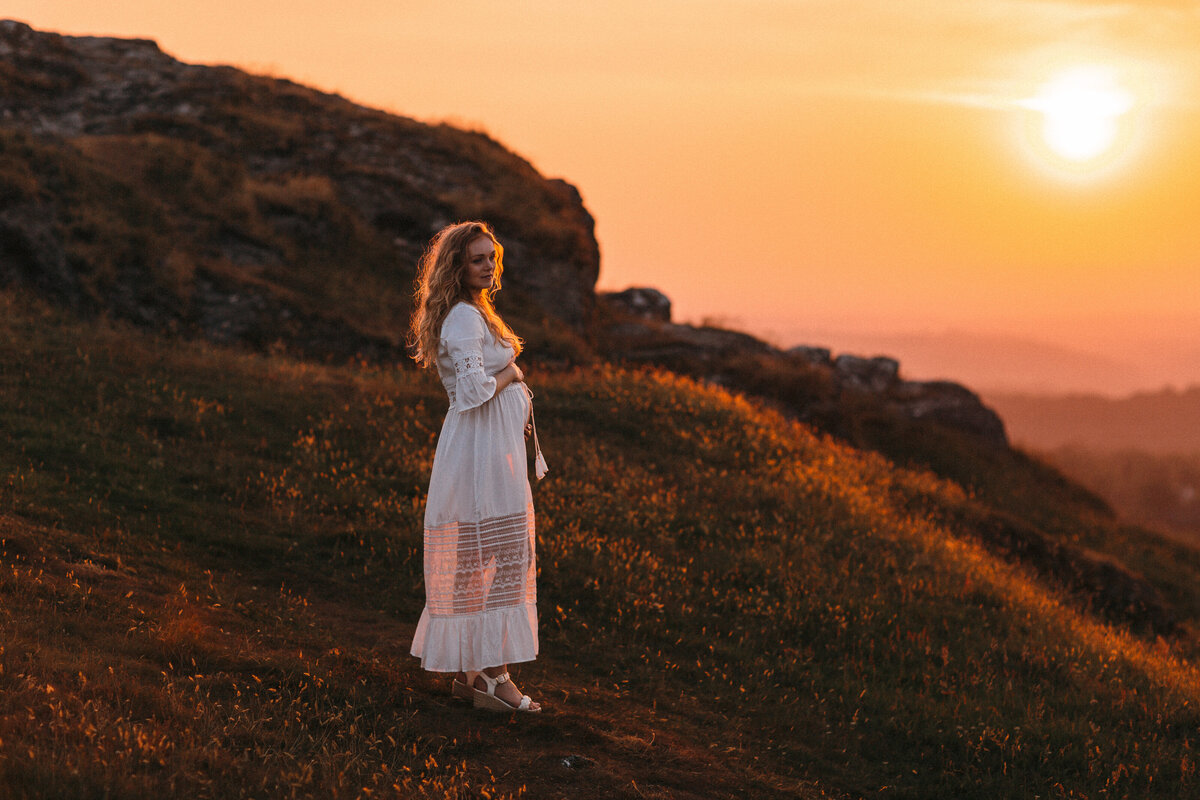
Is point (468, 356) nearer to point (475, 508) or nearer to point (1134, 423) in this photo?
point (475, 508)

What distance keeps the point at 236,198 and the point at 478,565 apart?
21.0 meters

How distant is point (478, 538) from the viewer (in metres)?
7.13

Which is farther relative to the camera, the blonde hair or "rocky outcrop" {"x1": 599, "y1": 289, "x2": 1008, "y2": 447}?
"rocky outcrop" {"x1": 599, "y1": 289, "x2": 1008, "y2": 447}

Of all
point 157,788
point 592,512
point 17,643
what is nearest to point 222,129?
point 592,512

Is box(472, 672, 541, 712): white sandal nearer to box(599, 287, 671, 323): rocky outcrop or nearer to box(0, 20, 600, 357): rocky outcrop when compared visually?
box(0, 20, 600, 357): rocky outcrop

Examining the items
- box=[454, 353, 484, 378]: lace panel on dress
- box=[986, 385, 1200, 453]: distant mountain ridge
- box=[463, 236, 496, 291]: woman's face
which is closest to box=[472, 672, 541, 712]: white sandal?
box=[454, 353, 484, 378]: lace panel on dress

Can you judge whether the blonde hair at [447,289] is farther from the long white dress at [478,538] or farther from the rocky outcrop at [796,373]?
the rocky outcrop at [796,373]

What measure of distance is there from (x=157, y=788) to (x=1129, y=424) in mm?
209898

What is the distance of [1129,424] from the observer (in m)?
188

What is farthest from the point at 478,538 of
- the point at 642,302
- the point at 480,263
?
the point at 642,302

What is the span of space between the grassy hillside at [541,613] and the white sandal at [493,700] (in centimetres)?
12

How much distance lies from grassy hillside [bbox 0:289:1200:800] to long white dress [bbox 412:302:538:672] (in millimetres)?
570

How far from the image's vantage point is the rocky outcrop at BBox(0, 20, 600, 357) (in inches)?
809

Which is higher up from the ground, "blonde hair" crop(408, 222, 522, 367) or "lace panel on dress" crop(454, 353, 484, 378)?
"blonde hair" crop(408, 222, 522, 367)
